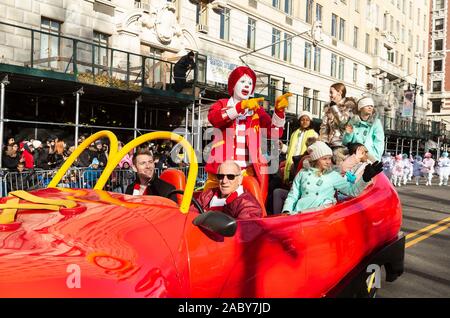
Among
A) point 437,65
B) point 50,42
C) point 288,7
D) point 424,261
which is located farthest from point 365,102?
point 437,65

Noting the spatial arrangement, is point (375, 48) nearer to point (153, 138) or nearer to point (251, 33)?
point (251, 33)

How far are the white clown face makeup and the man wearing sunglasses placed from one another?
1.48 metres

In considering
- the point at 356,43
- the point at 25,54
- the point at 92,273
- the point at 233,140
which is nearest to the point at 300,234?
the point at 92,273

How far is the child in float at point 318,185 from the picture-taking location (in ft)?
12.9

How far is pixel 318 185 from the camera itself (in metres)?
3.98

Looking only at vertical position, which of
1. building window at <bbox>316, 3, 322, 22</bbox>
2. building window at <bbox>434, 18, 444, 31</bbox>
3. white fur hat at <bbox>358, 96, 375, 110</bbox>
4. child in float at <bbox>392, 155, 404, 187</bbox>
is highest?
building window at <bbox>434, 18, 444, 31</bbox>

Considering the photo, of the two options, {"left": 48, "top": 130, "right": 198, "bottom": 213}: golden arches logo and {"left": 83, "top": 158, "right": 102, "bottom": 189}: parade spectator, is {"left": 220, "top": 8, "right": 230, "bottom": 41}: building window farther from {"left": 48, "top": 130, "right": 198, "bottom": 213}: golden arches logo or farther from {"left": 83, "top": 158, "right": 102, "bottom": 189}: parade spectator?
{"left": 48, "top": 130, "right": 198, "bottom": 213}: golden arches logo

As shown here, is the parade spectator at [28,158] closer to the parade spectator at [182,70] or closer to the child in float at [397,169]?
the parade spectator at [182,70]

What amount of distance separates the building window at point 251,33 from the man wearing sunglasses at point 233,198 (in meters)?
23.6

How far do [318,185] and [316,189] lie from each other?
0.04 m

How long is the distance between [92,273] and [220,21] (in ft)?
76.1

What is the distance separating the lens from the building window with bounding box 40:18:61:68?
41.0 feet

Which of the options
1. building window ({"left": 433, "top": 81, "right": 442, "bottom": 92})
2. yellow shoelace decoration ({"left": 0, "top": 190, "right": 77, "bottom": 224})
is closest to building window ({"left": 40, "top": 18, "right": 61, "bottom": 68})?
yellow shoelace decoration ({"left": 0, "top": 190, "right": 77, "bottom": 224})

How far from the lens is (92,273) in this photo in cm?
176
